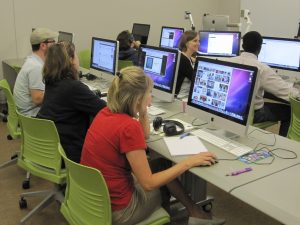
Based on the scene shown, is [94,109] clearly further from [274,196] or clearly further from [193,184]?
[274,196]

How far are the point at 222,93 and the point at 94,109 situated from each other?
0.81m

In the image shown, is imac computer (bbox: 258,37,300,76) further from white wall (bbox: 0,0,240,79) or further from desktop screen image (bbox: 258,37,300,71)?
white wall (bbox: 0,0,240,79)

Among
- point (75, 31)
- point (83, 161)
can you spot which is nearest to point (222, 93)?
point (83, 161)

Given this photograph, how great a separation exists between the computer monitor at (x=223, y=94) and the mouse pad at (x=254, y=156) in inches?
5.4

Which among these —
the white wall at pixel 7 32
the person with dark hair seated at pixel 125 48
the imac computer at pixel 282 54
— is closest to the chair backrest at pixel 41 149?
the person with dark hair seated at pixel 125 48

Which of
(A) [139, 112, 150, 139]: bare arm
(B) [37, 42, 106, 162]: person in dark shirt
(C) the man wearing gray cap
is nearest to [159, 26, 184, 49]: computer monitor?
(C) the man wearing gray cap

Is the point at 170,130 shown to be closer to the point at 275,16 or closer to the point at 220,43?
the point at 220,43

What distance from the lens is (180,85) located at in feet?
11.4

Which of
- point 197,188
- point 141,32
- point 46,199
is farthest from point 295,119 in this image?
point 141,32

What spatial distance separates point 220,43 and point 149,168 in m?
3.37

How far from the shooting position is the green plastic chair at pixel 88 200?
160 centimetres

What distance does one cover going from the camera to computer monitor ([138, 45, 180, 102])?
2.76 metres

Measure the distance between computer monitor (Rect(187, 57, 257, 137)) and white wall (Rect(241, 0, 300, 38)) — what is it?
4.99 m

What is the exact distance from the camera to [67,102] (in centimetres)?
240
